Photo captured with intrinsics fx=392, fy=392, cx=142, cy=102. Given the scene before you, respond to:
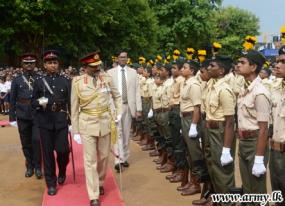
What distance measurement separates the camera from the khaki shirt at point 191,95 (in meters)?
6.08

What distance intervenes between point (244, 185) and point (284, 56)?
4.95 ft

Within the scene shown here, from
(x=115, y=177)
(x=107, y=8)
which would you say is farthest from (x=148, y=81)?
(x=107, y=8)

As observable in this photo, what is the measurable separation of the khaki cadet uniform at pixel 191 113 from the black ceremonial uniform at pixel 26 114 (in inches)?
110

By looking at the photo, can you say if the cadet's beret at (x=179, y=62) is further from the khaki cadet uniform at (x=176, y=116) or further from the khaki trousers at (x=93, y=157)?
the khaki trousers at (x=93, y=157)

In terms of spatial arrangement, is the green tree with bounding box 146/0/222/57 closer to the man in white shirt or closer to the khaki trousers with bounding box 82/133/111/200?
the man in white shirt

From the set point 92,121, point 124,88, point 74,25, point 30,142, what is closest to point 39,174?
point 30,142

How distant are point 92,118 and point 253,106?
2456mm

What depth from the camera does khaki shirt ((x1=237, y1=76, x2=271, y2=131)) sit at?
13.5ft

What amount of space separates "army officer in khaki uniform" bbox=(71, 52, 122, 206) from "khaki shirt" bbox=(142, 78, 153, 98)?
466cm

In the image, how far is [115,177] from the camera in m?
7.25

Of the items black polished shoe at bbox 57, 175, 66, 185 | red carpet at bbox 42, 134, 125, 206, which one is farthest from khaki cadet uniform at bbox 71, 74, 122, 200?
black polished shoe at bbox 57, 175, 66, 185

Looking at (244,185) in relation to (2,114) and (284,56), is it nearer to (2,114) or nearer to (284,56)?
(284,56)

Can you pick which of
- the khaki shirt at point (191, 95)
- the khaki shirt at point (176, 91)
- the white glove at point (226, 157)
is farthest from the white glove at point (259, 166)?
the khaki shirt at point (176, 91)

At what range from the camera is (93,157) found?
5.70m
